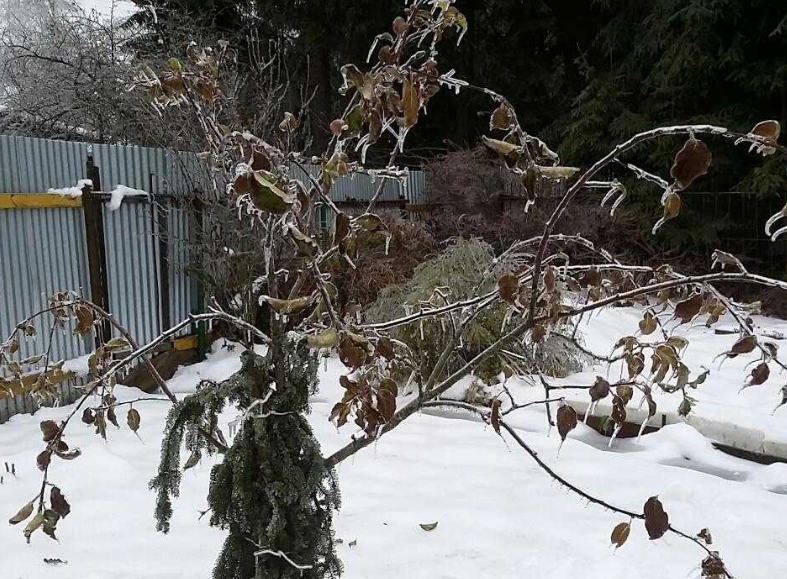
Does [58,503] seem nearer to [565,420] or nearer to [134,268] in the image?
[565,420]

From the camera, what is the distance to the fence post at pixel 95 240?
161 inches

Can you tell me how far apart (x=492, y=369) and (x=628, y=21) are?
7960 mm

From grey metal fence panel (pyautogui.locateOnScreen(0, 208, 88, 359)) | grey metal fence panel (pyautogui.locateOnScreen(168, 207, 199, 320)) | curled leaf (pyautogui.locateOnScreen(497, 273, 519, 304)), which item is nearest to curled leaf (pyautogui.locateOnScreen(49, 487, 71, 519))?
curled leaf (pyautogui.locateOnScreen(497, 273, 519, 304))

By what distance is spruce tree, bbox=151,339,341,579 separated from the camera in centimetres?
139

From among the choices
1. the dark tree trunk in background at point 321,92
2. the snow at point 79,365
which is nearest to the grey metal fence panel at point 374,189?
the dark tree trunk in background at point 321,92

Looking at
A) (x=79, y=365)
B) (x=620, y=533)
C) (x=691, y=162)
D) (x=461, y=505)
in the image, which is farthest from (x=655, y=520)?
(x=79, y=365)

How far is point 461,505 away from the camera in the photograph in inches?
103

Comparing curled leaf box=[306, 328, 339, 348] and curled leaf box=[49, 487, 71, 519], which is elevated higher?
curled leaf box=[306, 328, 339, 348]

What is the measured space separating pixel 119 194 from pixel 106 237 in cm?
32

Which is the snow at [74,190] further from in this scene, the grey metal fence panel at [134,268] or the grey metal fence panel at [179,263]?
the grey metal fence panel at [179,263]

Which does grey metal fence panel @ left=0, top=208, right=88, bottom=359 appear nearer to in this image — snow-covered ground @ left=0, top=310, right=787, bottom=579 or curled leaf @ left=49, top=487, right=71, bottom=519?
snow-covered ground @ left=0, top=310, right=787, bottom=579

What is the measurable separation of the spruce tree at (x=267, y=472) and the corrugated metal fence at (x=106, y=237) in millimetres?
2683

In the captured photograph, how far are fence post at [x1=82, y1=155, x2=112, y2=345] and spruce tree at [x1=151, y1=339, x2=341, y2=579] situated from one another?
119 inches

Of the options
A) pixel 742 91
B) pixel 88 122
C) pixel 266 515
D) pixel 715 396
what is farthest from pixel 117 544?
pixel 742 91
